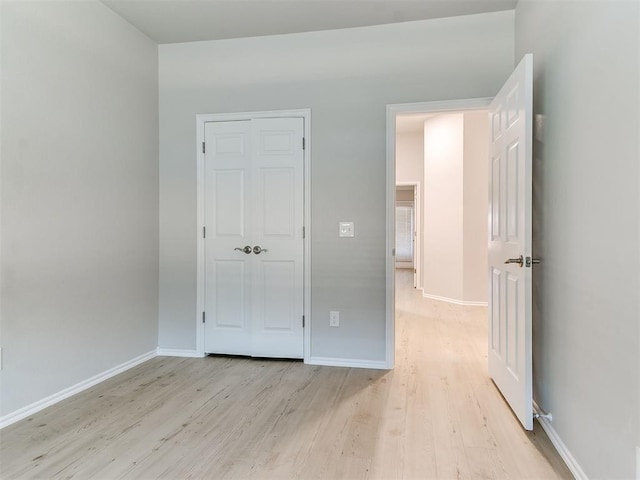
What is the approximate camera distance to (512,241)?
2.18 m

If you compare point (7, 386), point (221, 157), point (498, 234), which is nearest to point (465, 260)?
point (498, 234)

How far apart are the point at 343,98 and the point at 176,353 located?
2627mm

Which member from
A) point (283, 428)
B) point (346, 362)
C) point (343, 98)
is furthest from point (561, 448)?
point (343, 98)

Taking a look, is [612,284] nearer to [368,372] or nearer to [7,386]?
[368,372]

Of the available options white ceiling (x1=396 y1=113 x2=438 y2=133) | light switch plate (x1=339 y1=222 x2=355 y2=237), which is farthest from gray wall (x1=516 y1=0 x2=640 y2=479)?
white ceiling (x1=396 y1=113 x2=438 y2=133)

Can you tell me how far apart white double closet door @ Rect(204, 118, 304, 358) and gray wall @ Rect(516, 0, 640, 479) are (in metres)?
1.77

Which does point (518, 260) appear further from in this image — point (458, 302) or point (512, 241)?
point (458, 302)

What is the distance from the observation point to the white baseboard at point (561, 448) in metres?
1.62

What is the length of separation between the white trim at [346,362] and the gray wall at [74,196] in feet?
4.77

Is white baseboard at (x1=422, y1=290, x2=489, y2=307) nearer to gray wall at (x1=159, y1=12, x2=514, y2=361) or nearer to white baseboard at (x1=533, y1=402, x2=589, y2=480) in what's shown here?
gray wall at (x1=159, y1=12, x2=514, y2=361)

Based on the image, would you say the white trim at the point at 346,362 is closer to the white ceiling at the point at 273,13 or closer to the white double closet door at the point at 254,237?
the white double closet door at the point at 254,237

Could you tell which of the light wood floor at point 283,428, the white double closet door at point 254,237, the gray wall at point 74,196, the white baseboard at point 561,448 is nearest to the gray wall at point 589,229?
the white baseboard at point 561,448

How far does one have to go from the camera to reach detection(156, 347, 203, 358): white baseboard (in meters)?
3.29

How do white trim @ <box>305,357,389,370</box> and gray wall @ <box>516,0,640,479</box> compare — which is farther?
white trim @ <box>305,357,389,370</box>
